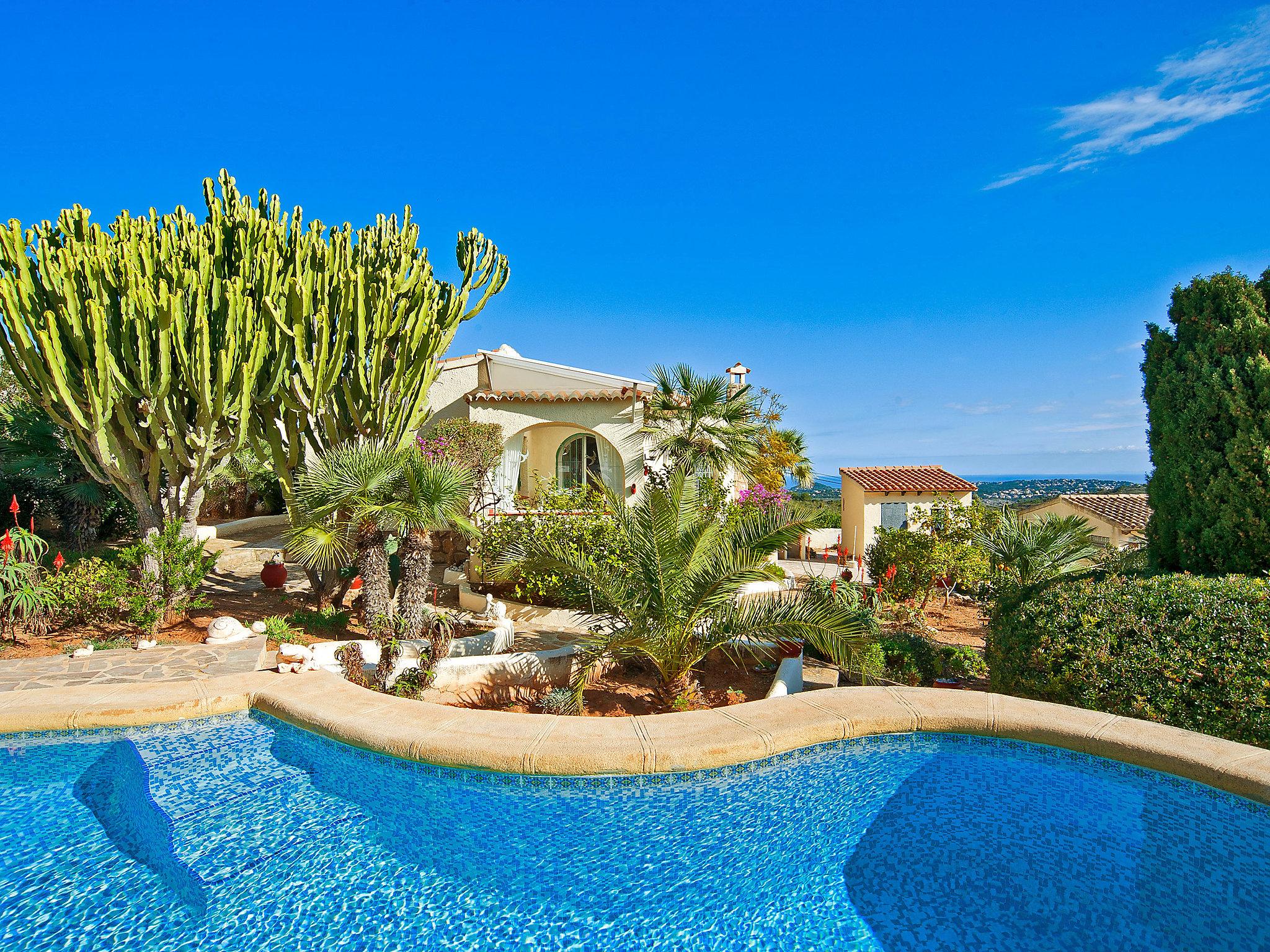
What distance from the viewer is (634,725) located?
22.0ft

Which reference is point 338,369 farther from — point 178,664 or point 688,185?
point 688,185

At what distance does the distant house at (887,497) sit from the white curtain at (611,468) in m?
9.53

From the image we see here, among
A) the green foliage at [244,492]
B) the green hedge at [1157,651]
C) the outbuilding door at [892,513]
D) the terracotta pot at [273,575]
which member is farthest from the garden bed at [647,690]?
the outbuilding door at [892,513]

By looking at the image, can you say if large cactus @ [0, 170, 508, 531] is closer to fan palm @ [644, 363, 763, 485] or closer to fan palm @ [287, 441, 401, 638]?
fan palm @ [287, 441, 401, 638]

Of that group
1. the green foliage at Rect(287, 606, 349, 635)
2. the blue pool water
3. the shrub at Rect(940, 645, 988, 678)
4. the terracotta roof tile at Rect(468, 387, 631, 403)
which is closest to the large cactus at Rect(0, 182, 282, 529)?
the green foliage at Rect(287, 606, 349, 635)

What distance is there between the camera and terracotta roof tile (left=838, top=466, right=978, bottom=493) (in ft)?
83.3

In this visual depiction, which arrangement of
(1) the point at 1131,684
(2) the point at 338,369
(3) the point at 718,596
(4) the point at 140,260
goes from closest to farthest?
(1) the point at 1131,684 → (3) the point at 718,596 → (4) the point at 140,260 → (2) the point at 338,369

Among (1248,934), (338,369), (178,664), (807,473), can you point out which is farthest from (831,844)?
(807,473)

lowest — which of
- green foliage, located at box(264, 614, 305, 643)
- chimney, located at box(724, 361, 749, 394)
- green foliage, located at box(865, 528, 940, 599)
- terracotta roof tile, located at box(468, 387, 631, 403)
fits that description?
green foliage, located at box(264, 614, 305, 643)

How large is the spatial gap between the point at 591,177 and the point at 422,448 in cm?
1188

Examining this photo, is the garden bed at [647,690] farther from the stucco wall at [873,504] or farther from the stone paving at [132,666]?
the stucco wall at [873,504]

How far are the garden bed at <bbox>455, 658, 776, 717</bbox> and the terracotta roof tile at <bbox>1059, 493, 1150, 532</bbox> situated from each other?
82.2 ft

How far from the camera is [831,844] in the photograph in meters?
5.31

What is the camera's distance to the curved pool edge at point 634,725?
6066 mm
